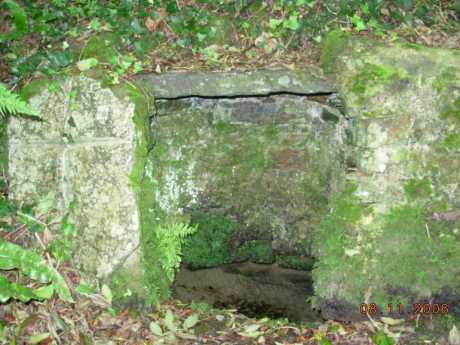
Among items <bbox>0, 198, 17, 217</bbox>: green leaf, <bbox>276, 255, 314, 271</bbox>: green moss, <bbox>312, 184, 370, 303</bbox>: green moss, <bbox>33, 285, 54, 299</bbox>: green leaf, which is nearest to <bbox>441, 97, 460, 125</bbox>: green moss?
<bbox>312, 184, 370, 303</bbox>: green moss

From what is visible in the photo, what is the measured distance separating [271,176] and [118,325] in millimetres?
2275

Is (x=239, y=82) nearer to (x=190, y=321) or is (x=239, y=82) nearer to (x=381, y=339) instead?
(x=190, y=321)

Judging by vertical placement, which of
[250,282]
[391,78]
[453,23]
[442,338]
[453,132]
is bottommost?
[250,282]

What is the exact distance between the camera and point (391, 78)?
124 inches

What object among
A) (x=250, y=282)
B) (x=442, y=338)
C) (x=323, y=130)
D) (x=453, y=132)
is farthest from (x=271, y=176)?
(x=442, y=338)

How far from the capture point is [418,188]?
10.6 feet

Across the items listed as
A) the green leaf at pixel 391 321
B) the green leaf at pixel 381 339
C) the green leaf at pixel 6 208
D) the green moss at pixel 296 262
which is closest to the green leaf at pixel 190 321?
the green leaf at pixel 381 339

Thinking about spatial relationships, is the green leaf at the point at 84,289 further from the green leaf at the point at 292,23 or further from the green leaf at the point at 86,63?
the green leaf at the point at 292,23

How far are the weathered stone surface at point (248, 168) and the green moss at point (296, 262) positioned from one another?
0.07 m

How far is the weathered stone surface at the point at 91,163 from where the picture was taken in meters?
3.18

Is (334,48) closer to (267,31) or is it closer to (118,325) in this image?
(267,31)

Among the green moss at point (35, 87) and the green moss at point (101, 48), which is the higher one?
the green moss at point (101, 48)
